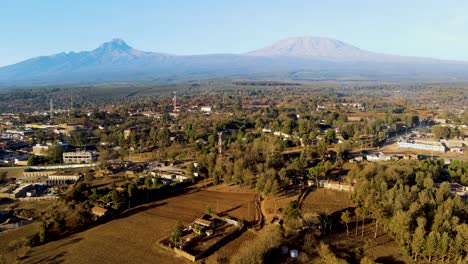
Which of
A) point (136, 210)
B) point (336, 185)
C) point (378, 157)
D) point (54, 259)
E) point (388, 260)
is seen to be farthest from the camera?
point (378, 157)

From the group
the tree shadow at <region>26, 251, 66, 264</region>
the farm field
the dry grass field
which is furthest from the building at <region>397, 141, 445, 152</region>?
the tree shadow at <region>26, 251, 66, 264</region>

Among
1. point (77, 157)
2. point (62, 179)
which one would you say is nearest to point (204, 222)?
point (62, 179)

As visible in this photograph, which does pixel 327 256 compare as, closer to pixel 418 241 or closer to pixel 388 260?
pixel 388 260

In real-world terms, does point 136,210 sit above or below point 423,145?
below

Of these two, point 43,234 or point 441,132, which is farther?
point 441,132

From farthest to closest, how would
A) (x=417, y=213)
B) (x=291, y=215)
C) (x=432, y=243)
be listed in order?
(x=291, y=215) < (x=417, y=213) < (x=432, y=243)
